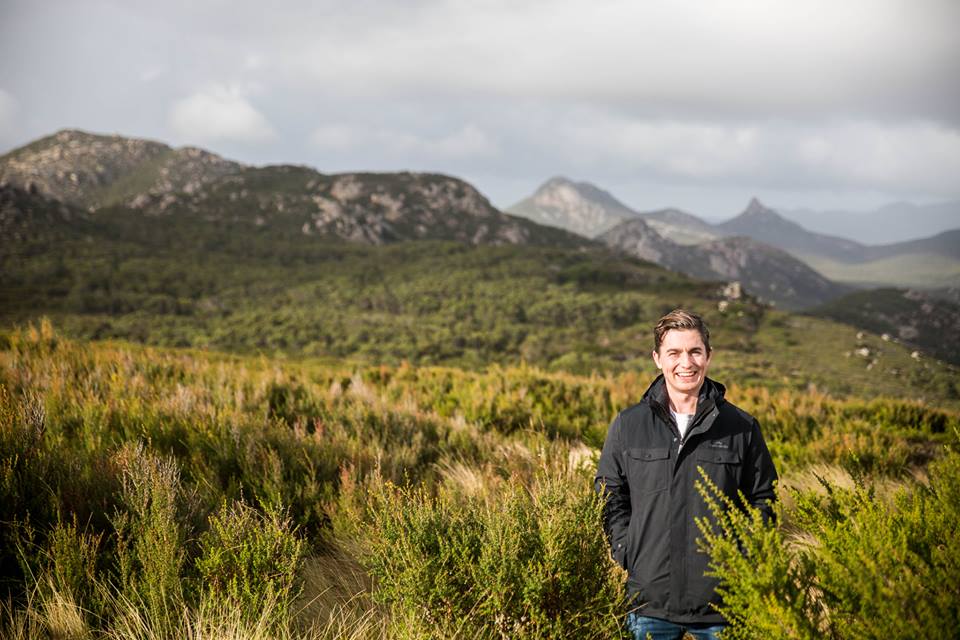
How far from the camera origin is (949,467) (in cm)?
266

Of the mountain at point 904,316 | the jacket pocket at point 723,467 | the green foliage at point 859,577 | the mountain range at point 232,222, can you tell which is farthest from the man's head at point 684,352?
the mountain at point 904,316

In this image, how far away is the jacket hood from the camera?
264cm

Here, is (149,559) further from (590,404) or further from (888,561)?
(590,404)

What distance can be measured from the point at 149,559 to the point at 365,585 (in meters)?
1.17

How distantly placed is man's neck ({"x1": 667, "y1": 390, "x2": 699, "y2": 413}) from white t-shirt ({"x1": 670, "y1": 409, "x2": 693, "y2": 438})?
2cm

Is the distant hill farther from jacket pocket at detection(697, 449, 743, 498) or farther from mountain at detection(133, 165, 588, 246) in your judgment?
jacket pocket at detection(697, 449, 743, 498)

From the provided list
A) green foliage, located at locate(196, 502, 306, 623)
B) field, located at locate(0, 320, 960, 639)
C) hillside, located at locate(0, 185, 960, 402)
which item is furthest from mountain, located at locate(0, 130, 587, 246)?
green foliage, located at locate(196, 502, 306, 623)

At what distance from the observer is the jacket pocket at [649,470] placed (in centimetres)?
259

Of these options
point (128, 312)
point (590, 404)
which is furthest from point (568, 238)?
point (590, 404)

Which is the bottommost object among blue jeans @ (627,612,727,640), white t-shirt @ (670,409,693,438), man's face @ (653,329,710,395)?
blue jeans @ (627,612,727,640)

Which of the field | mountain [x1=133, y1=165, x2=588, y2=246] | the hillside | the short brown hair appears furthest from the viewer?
mountain [x1=133, y1=165, x2=588, y2=246]

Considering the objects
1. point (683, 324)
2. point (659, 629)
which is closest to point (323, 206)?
point (683, 324)

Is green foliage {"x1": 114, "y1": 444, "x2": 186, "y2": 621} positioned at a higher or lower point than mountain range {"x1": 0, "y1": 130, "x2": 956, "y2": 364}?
lower

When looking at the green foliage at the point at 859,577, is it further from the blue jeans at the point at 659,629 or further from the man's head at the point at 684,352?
the man's head at the point at 684,352
